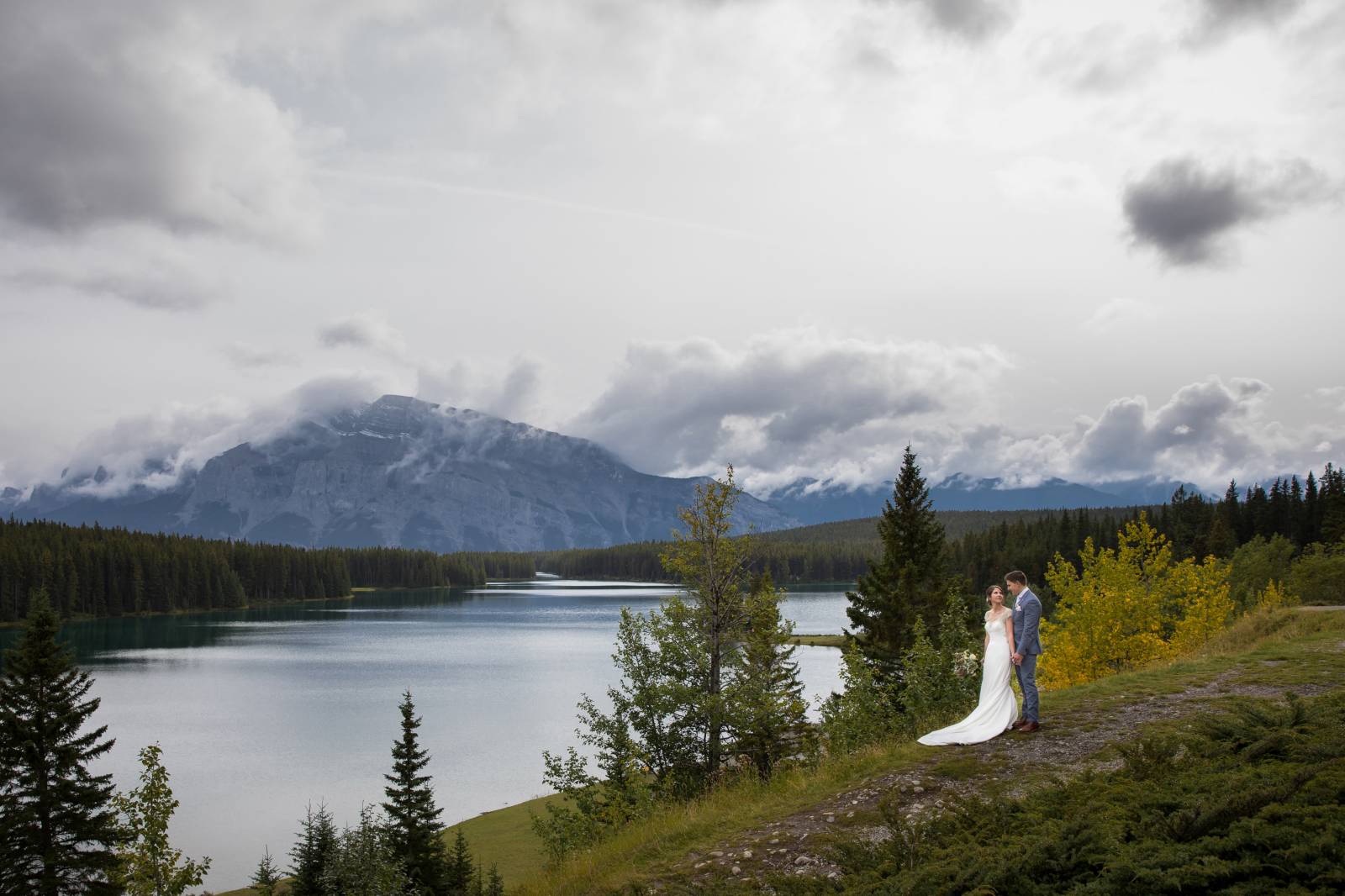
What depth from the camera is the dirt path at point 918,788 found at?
36.5 feet

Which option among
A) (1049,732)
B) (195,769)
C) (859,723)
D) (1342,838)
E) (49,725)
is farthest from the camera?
(195,769)

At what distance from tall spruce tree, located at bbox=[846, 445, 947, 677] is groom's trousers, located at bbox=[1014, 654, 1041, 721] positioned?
23202mm

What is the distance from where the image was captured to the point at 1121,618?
33844mm

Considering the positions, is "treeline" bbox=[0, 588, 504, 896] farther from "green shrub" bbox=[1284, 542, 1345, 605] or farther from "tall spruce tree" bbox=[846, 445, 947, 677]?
"green shrub" bbox=[1284, 542, 1345, 605]

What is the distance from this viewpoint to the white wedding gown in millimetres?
14664

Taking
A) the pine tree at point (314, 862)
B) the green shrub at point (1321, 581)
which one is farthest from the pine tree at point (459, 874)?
the green shrub at point (1321, 581)

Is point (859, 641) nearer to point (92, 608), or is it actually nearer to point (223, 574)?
point (92, 608)

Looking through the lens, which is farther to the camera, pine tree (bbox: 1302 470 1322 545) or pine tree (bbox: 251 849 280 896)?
pine tree (bbox: 1302 470 1322 545)

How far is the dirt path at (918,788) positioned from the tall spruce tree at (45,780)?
24.0 metres

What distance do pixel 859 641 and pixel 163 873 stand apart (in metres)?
30.2

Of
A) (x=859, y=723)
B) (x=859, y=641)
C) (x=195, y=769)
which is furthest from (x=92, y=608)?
(x=859, y=723)

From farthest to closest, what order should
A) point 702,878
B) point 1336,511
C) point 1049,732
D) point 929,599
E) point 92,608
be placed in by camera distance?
point 92,608 → point 1336,511 → point 929,599 → point 1049,732 → point 702,878

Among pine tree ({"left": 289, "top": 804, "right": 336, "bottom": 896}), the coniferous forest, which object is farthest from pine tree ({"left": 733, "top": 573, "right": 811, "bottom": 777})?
the coniferous forest

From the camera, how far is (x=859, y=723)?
22.7 meters
